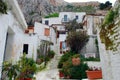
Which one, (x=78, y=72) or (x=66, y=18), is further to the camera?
(x=66, y=18)

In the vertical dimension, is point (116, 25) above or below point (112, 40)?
above

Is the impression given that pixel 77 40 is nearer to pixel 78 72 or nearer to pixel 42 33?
pixel 42 33

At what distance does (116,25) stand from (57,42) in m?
29.1

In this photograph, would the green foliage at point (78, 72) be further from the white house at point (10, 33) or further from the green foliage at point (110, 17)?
the green foliage at point (110, 17)

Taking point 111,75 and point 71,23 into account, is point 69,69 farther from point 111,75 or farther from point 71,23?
point 71,23

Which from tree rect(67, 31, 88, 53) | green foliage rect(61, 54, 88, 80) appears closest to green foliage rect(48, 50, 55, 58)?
tree rect(67, 31, 88, 53)

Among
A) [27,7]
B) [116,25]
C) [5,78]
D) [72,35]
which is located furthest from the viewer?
[27,7]

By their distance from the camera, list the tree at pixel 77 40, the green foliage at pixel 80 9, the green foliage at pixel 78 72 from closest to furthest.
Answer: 1. the green foliage at pixel 78 72
2. the tree at pixel 77 40
3. the green foliage at pixel 80 9

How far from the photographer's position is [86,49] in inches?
1048

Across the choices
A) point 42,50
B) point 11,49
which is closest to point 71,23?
point 42,50

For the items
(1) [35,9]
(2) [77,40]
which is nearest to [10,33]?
(2) [77,40]

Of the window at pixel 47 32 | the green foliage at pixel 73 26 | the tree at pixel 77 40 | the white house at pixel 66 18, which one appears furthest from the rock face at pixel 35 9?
the tree at pixel 77 40

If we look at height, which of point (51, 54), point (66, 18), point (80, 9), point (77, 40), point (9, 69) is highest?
point (80, 9)

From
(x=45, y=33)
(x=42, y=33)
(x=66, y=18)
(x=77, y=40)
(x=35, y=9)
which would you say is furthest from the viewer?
(x=35, y=9)
